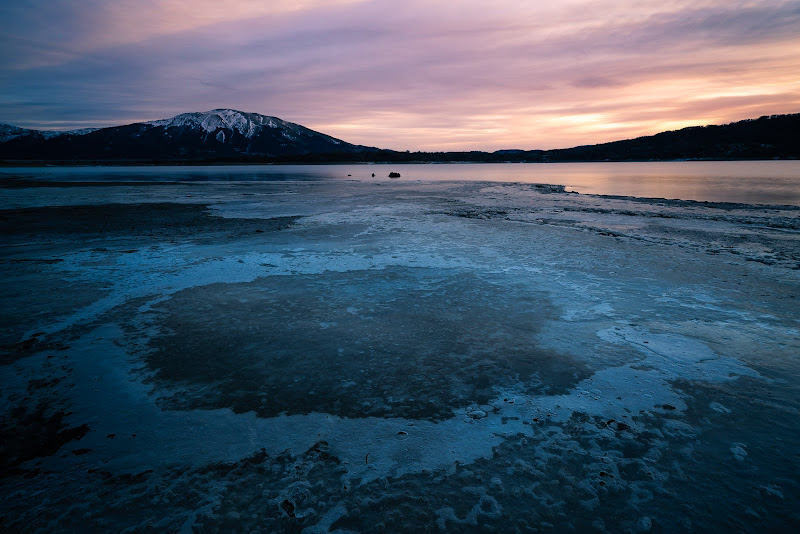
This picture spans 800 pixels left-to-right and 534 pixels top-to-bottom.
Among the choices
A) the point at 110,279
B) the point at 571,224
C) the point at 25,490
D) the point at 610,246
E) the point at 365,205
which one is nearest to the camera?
the point at 25,490

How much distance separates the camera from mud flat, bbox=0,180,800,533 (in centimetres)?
306

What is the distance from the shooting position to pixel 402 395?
14.9 ft

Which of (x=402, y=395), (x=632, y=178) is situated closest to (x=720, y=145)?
(x=632, y=178)

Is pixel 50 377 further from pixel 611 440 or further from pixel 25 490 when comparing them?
pixel 611 440

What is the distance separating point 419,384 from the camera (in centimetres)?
475

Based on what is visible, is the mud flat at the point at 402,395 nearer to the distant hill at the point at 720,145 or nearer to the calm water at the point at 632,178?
the calm water at the point at 632,178

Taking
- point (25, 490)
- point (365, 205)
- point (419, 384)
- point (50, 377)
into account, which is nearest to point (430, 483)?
point (419, 384)

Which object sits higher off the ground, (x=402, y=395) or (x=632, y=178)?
(x=632, y=178)

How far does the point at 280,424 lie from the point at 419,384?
159 cm

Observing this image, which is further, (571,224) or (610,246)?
(571,224)

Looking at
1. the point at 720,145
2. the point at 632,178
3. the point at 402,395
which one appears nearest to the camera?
the point at 402,395

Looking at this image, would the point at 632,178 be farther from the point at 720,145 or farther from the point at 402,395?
the point at 720,145

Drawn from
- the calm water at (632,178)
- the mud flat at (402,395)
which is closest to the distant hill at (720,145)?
the calm water at (632,178)

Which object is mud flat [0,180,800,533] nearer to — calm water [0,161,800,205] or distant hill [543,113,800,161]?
calm water [0,161,800,205]
